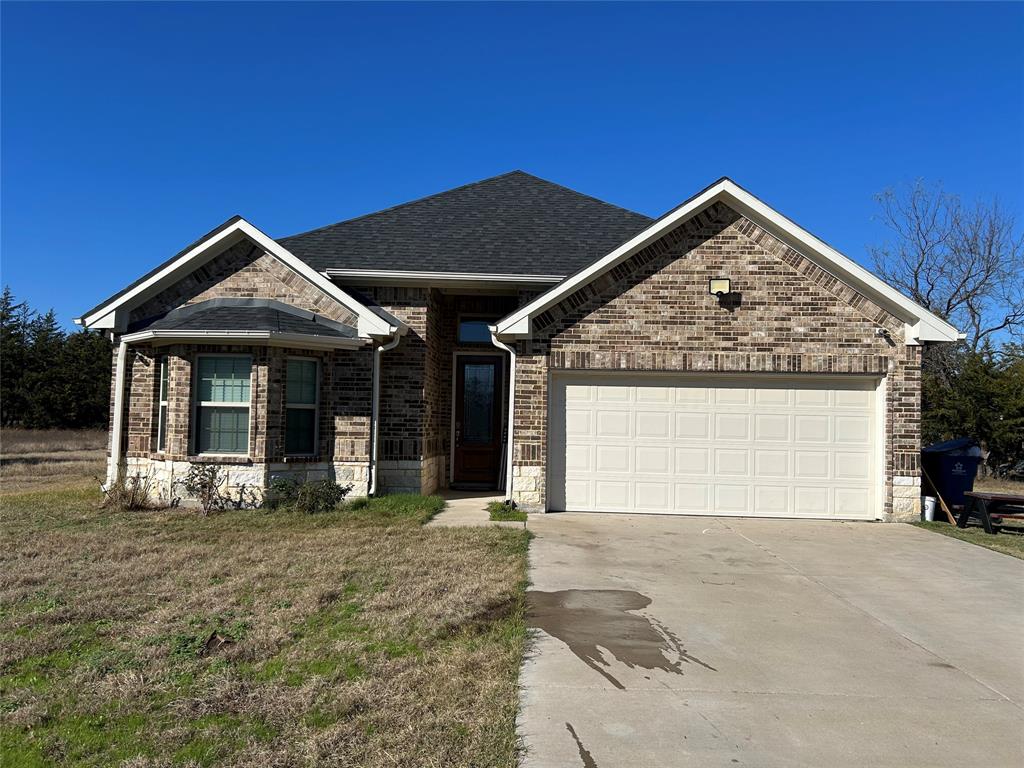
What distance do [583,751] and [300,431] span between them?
28.5 ft

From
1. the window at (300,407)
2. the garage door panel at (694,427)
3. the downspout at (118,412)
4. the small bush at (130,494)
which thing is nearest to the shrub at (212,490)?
the small bush at (130,494)

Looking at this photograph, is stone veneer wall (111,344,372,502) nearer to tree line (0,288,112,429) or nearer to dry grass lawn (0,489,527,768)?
dry grass lawn (0,489,527,768)

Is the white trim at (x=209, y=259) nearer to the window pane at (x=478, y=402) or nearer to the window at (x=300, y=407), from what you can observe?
the window at (x=300, y=407)

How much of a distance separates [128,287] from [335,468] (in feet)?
15.0

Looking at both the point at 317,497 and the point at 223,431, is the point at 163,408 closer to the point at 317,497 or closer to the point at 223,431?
the point at 223,431

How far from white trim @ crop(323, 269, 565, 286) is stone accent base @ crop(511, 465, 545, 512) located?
3.26m

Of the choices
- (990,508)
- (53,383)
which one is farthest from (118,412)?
(53,383)

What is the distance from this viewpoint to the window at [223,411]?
1060 cm

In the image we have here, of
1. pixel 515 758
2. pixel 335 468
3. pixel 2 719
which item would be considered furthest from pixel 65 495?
pixel 515 758

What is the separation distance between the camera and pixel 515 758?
10.7 feet

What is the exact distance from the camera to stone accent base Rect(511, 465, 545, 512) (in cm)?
1075

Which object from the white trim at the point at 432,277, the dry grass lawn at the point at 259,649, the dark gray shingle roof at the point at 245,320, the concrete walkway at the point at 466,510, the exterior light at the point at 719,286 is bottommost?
the dry grass lawn at the point at 259,649

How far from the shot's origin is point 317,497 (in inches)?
404

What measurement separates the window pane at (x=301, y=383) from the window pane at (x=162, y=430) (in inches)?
81.7
